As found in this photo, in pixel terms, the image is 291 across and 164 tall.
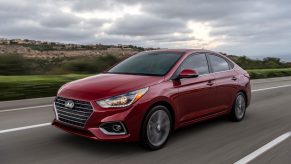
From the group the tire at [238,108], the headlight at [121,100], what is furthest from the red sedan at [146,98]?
the tire at [238,108]

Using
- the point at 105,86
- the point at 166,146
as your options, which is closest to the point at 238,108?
the point at 166,146

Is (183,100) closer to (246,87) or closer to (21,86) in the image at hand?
(246,87)

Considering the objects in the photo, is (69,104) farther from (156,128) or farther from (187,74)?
(187,74)

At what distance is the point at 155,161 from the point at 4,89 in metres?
7.51

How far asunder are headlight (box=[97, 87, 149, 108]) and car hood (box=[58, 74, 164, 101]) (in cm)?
6

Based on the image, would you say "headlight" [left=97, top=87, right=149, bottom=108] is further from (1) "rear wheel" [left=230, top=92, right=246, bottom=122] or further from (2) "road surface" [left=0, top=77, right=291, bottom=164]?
(1) "rear wheel" [left=230, top=92, right=246, bottom=122]

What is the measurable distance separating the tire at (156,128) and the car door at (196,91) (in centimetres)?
38

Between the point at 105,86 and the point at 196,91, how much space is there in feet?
6.01

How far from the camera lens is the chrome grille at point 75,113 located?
234 inches

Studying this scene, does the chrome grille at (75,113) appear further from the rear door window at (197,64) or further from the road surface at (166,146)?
the rear door window at (197,64)

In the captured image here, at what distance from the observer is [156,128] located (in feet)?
21.1

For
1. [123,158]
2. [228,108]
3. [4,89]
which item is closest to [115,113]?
[123,158]

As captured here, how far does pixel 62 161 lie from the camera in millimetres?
5676

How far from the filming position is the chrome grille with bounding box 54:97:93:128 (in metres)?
5.95
